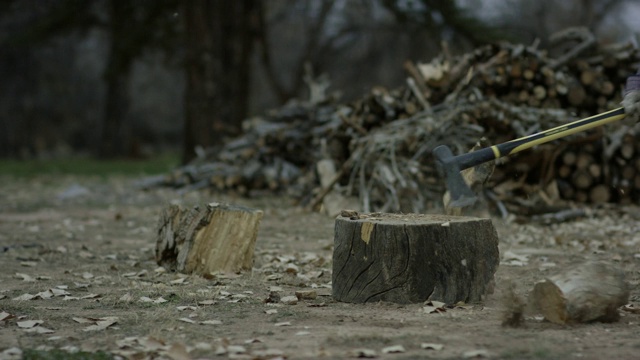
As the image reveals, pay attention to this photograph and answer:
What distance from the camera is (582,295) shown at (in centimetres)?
379

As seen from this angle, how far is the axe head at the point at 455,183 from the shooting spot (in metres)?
4.36

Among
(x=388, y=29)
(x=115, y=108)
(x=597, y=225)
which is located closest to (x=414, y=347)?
(x=597, y=225)

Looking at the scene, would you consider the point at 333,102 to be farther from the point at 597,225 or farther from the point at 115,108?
the point at 115,108

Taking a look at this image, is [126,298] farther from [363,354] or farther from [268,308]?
[363,354]

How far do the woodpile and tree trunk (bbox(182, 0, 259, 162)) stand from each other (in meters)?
4.33

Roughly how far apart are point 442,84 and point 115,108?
17.5 m

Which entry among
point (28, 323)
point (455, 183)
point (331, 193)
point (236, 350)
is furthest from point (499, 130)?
point (28, 323)

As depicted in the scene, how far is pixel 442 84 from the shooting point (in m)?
9.38

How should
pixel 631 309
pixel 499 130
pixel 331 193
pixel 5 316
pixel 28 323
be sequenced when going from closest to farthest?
pixel 28 323
pixel 5 316
pixel 631 309
pixel 499 130
pixel 331 193

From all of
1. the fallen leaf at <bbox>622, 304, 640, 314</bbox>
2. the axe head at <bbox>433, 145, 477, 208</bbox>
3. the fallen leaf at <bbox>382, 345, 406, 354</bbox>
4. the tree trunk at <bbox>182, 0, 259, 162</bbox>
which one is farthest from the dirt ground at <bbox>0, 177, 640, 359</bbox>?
the tree trunk at <bbox>182, 0, 259, 162</bbox>

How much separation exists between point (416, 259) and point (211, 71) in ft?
34.7

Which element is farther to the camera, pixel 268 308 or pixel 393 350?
pixel 268 308

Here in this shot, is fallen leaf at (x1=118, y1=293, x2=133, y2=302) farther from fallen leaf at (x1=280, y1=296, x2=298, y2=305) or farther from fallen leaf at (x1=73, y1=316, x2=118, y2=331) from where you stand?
fallen leaf at (x1=280, y1=296, x2=298, y2=305)

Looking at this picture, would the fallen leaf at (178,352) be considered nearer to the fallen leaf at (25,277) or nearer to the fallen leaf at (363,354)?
the fallen leaf at (363,354)
